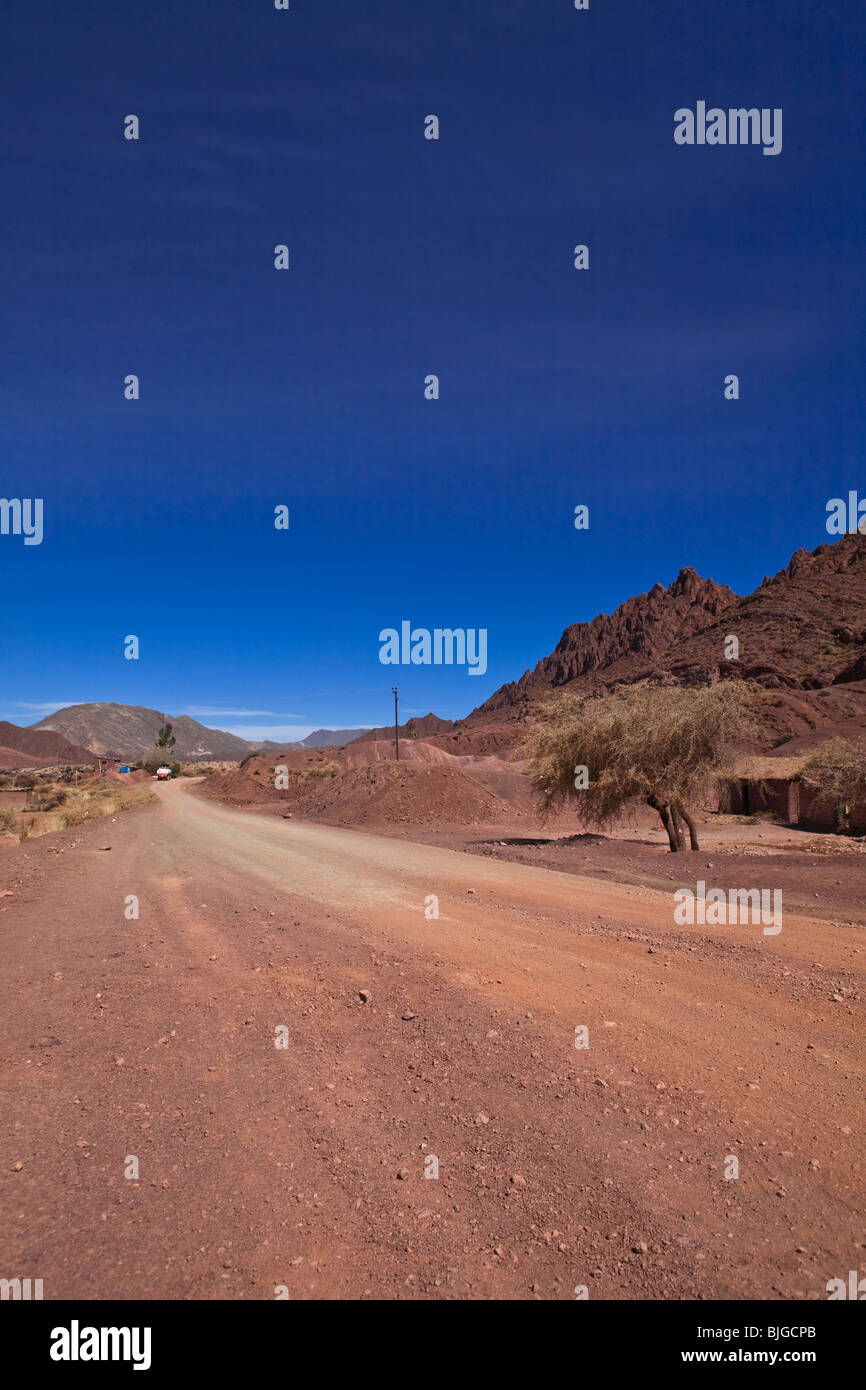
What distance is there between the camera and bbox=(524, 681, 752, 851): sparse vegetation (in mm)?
19844

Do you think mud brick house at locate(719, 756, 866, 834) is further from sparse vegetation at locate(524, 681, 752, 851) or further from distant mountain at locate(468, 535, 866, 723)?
distant mountain at locate(468, 535, 866, 723)

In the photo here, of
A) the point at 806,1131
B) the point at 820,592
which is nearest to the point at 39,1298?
the point at 806,1131

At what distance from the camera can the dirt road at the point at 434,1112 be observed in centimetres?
315

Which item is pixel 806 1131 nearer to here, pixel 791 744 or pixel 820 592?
pixel 791 744

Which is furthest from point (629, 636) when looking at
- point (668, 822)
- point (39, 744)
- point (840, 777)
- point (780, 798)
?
point (39, 744)

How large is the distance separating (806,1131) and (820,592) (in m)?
114

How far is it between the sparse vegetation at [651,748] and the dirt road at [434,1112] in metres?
11.0

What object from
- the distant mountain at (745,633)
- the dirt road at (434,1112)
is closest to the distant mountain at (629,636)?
the distant mountain at (745,633)

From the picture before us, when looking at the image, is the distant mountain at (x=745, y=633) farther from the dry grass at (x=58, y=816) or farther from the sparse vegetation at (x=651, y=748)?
the dry grass at (x=58, y=816)

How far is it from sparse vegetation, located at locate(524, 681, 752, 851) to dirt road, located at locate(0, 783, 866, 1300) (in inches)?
433

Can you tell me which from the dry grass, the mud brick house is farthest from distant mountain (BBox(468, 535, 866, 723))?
the dry grass

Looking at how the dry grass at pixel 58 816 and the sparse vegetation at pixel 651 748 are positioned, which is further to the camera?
the dry grass at pixel 58 816

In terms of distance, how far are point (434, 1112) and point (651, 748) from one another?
17.1 metres

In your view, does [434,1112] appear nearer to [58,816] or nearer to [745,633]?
[58,816]
